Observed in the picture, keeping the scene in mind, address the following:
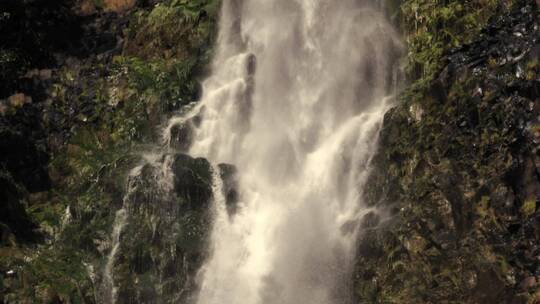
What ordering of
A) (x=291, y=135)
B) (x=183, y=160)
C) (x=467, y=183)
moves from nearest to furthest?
1. (x=467, y=183)
2. (x=183, y=160)
3. (x=291, y=135)

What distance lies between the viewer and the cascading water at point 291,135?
20250 millimetres

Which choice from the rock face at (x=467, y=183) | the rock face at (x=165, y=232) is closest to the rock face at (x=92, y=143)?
the rock face at (x=165, y=232)

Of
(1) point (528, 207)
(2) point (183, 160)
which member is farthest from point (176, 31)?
(1) point (528, 207)

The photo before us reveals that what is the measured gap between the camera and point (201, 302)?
67.6 feet

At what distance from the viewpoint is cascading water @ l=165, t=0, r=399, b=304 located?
20.2 m

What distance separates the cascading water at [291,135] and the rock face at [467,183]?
112 cm

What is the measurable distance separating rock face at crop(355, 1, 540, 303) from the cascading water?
112 centimetres

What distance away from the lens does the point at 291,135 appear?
23.6 meters

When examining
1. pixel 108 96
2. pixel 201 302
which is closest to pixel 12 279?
pixel 201 302

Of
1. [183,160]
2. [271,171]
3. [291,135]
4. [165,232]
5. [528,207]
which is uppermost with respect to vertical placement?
[291,135]

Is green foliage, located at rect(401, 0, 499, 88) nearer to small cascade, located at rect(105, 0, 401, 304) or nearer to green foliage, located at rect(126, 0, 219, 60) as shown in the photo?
small cascade, located at rect(105, 0, 401, 304)

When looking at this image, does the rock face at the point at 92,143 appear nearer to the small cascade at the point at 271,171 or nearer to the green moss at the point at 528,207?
the small cascade at the point at 271,171

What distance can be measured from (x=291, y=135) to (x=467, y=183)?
6677 mm

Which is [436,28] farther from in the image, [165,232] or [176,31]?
[176,31]
